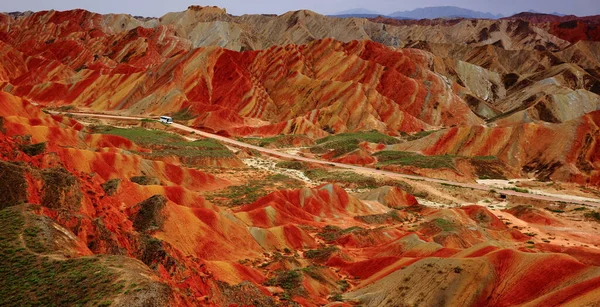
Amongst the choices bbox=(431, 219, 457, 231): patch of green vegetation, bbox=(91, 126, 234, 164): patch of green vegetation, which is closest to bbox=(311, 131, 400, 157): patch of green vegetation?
bbox=(91, 126, 234, 164): patch of green vegetation

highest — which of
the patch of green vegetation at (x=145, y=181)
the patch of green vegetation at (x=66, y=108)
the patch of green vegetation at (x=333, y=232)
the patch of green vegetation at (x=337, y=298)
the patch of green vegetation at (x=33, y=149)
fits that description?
the patch of green vegetation at (x=33, y=149)

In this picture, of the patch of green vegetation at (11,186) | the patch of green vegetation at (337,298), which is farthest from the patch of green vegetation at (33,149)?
the patch of green vegetation at (337,298)

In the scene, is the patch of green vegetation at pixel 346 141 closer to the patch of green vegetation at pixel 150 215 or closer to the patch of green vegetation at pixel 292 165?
the patch of green vegetation at pixel 292 165

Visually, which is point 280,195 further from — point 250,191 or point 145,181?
point 145,181

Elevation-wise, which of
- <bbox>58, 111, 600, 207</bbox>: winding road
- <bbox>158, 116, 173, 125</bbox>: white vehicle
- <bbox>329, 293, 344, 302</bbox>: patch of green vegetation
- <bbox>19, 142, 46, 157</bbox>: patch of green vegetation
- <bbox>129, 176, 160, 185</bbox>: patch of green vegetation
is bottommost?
<bbox>58, 111, 600, 207</bbox>: winding road

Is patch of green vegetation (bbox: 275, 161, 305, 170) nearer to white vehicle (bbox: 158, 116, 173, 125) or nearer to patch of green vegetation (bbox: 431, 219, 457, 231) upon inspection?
patch of green vegetation (bbox: 431, 219, 457, 231)

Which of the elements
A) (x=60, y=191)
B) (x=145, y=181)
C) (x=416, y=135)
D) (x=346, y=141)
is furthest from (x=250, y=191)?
(x=416, y=135)

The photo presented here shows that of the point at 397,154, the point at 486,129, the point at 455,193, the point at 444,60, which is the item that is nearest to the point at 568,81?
the point at 444,60
